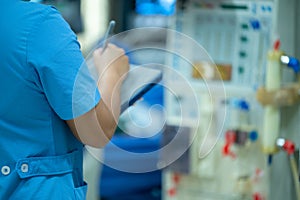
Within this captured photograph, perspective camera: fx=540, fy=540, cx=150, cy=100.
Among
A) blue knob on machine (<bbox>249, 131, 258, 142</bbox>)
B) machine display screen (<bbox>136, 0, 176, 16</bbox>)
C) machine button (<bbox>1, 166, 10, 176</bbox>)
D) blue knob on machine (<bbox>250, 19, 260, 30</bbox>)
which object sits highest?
machine display screen (<bbox>136, 0, 176, 16</bbox>)

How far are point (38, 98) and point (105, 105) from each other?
13 centimetres

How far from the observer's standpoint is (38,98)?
1028 mm

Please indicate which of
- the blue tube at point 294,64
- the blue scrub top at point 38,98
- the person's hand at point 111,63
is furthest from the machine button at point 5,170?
the blue tube at point 294,64

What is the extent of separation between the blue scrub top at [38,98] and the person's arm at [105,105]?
2 cm

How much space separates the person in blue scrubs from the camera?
3.25 ft

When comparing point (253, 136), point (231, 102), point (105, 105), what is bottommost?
point (253, 136)

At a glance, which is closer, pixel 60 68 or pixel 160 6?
pixel 60 68

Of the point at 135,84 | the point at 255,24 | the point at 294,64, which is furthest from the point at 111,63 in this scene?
the point at 255,24

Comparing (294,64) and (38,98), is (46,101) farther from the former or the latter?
(294,64)

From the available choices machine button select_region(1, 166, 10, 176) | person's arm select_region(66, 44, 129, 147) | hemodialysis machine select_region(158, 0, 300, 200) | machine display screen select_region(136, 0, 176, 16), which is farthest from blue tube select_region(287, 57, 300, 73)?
machine button select_region(1, 166, 10, 176)

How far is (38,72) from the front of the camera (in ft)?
3.25

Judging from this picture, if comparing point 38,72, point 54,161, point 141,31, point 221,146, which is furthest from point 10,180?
point 221,146

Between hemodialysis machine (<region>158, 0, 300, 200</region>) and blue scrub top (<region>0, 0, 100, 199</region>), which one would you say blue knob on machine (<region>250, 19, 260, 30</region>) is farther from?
blue scrub top (<region>0, 0, 100, 199</region>)

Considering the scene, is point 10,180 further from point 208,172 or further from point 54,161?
point 208,172
